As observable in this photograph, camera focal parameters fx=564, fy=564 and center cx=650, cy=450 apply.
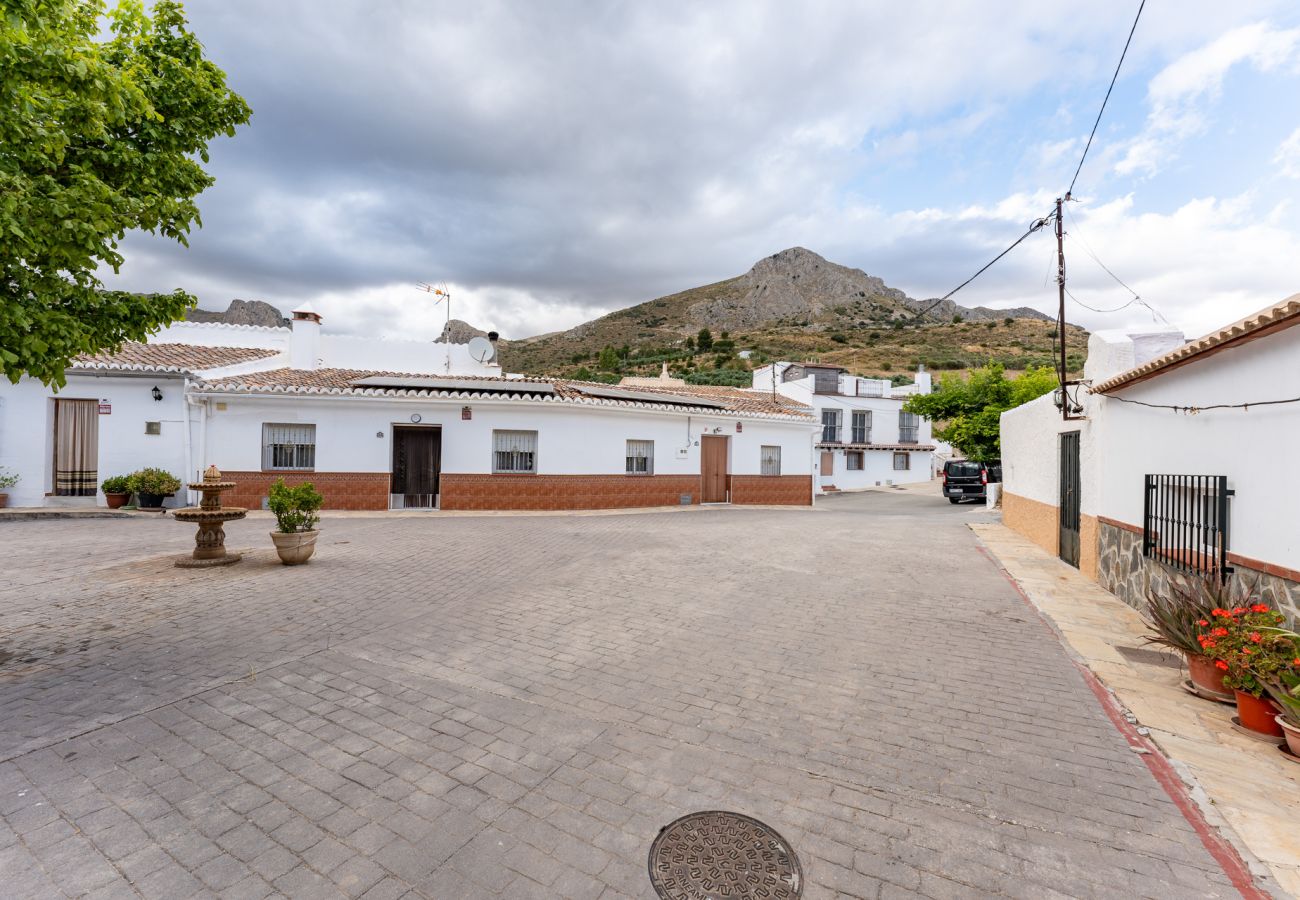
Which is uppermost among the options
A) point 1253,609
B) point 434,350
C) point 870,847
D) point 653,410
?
point 434,350

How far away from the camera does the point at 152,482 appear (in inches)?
543

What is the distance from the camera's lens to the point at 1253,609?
4.18m

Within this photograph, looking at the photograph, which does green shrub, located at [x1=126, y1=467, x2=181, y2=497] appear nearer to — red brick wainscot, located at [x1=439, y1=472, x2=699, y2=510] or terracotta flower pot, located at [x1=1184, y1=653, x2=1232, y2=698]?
red brick wainscot, located at [x1=439, y1=472, x2=699, y2=510]

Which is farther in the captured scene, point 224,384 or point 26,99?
point 224,384

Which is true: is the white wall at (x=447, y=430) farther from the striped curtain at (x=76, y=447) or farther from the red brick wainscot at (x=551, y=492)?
the striped curtain at (x=76, y=447)

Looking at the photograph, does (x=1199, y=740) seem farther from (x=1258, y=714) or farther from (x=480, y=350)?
(x=480, y=350)

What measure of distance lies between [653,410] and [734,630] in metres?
12.4

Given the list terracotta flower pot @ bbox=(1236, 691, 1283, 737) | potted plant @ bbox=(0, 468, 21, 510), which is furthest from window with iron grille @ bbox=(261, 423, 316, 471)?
terracotta flower pot @ bbox=(1236, 691, 1283, 737)

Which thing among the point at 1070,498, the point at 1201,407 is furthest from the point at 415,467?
the point at 1201,407

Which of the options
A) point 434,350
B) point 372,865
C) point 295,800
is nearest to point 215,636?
point 295,800

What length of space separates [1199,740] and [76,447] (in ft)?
69.1

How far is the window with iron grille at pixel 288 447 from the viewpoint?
15.0 metres

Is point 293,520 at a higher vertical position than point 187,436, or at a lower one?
lower

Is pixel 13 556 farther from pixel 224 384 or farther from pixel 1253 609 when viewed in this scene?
pixel 1253 609
